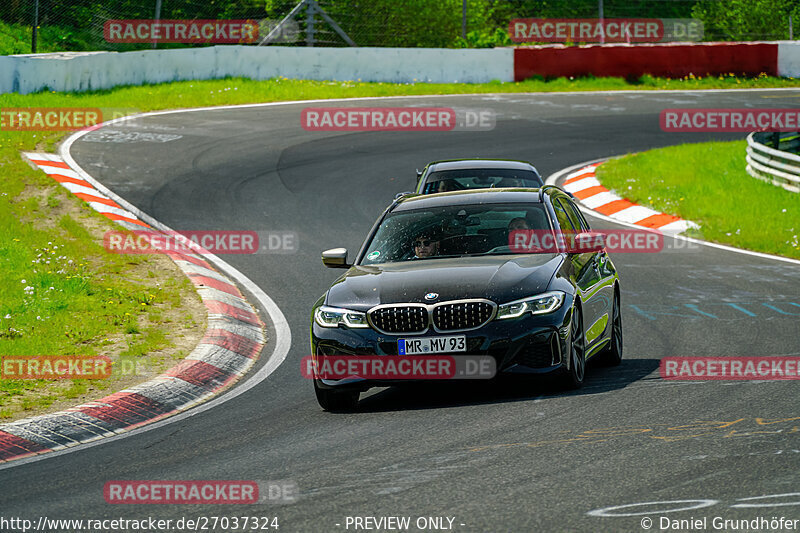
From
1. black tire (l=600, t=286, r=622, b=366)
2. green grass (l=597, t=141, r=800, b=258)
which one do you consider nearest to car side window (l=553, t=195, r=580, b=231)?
black tire (l=600, t=286, r=622, b=366)

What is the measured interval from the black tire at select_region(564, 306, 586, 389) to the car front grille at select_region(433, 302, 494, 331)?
2.33 ft

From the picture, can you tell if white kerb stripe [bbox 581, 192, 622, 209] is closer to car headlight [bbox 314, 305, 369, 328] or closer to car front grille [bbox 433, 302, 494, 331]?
car headlight [bbox 314, 305, 369, 328]

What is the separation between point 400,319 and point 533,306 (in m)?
0.96

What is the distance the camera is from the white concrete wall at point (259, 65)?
2711 cm

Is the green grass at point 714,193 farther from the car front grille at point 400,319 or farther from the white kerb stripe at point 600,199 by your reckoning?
the car front grille at point 400,319

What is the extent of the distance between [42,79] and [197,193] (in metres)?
9.10

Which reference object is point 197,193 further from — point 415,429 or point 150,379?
point 415,429

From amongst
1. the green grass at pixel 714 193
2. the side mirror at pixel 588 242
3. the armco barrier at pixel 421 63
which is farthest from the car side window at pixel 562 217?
the armco barrier at pixel 421 63

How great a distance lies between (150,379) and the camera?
9547 millimetres

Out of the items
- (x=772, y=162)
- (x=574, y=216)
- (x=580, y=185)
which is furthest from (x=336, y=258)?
(x=772, y=162)

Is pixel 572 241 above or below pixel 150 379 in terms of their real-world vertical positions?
above

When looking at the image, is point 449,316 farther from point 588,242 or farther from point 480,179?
point 480,179

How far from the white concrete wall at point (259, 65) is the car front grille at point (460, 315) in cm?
1997

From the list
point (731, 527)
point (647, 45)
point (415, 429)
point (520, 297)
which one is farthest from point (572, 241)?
point (647, 45)
